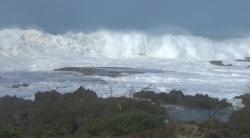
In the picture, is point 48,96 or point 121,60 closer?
point 48,96

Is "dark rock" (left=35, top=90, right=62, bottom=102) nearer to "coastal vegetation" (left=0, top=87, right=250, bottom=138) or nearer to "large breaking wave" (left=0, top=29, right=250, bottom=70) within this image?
"coastal vegetation" (left=0, top=87, right=250, bottom=138)

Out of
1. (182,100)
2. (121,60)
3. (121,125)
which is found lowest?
(182,100)

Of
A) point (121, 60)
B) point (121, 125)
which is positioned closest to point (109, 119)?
point (121, 125)

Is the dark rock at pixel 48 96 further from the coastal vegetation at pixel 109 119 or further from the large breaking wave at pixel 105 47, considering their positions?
→ the large breaking wave at pixel 105 47

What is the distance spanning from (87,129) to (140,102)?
844 cm

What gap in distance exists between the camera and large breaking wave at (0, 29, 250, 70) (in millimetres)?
53625

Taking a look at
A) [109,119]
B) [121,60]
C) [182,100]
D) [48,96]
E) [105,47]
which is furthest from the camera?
[105,47]

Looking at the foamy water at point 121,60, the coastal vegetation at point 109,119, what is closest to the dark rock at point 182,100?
the coastal vegetation at point 109,119

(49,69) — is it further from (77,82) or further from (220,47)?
(220,47)

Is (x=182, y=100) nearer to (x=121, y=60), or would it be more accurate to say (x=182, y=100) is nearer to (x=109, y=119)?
(x=109, y=119)

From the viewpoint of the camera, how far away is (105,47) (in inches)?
2402

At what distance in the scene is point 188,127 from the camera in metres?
10.9

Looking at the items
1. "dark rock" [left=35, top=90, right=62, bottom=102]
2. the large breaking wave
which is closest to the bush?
"dark rock" [left=35, top=90, right=62, bottom=102]

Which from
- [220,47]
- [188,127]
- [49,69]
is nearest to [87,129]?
[188,127]
